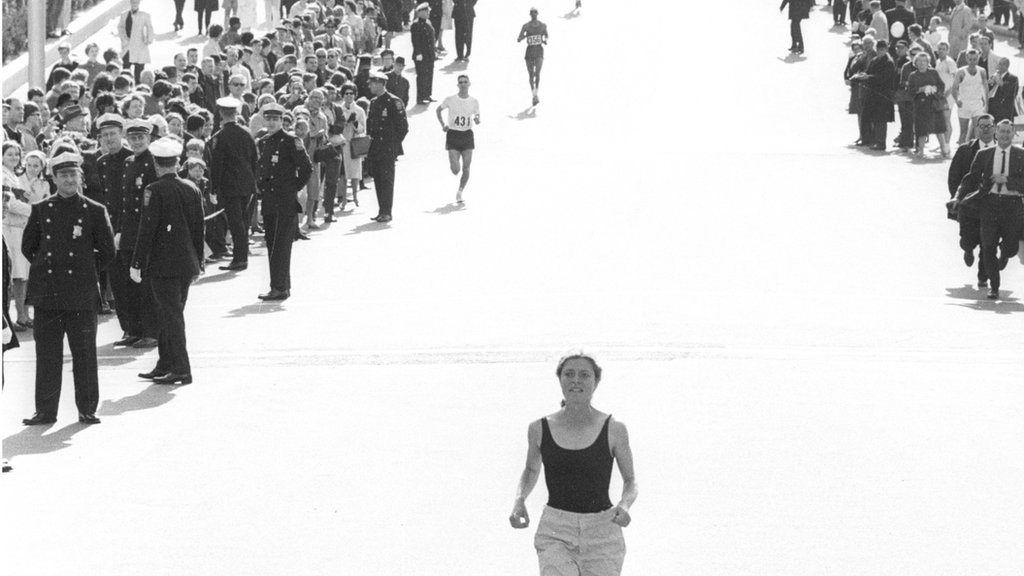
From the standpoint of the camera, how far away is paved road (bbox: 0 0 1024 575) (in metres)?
10.6

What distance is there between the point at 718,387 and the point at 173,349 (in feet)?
13.6

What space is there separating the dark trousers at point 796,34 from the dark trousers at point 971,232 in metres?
18.4

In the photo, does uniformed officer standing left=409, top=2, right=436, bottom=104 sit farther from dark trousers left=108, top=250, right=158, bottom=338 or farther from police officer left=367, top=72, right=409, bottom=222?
dark trousers left=108, top=250, right=158, bottom=338

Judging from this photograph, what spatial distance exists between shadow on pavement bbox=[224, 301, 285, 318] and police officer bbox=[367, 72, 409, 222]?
5615 mm

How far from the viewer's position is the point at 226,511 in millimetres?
11055

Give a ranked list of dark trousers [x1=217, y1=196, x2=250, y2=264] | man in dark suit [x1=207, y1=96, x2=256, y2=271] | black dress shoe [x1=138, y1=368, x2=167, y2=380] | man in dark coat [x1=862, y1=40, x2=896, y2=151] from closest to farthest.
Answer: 1. black dress shoe [x1=138, y1=368, x2=167, y2=380]
2. man in dark suit [x1=207, y1=96, x2=256, y2=271]
3. dark trousers [x1=217, y1=196, x2=250, y2=264]
4. man in dark coat [x1=862, y1=40, x2=896, y2=151]

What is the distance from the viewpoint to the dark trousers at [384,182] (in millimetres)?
24125

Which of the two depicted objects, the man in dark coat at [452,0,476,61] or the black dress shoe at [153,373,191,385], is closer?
the black dress shoe at [153,373,191,385]

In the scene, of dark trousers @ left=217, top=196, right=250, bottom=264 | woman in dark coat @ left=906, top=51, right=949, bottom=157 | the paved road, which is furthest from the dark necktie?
woman in dark coat @ left=906, top=51, right=949, bottom=157

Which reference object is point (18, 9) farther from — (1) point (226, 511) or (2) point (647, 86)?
(1) point (226, 511)

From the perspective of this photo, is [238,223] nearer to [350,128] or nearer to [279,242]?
[279,242]

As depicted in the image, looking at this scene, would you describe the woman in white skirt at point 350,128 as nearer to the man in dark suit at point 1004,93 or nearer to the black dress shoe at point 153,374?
the man in dark suit at point 1004,93

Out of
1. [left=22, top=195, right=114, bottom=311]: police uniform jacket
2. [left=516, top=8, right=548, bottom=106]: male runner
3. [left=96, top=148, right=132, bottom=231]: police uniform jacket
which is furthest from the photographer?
[left=516, top=8, right=548, bottom=106]: male runner

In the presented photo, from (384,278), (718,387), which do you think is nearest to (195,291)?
(384,278)
